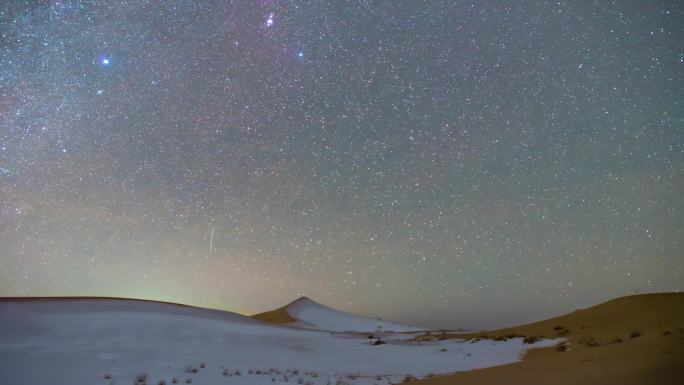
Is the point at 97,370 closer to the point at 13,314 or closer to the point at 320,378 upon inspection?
the point at 320,378

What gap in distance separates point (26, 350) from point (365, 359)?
468 inches

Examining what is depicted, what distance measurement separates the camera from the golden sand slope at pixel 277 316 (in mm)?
58513

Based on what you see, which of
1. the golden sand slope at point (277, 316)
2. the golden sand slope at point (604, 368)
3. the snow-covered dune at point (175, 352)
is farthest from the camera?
the golden sand slope at point (277, 316)

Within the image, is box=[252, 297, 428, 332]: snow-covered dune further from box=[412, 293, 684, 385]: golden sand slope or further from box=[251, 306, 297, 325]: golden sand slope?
box=[412, 293, 684, 385]: golden sand slope

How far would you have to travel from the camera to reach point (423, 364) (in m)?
17.3

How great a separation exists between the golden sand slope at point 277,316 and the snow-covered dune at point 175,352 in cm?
3335

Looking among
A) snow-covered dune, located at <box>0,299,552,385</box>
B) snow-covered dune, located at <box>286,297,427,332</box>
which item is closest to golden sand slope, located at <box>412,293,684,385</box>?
snow-covered dune, located at <box>0,299,552,385</box>

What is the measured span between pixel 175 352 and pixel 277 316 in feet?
147

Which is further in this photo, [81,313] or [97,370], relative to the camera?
[81,313]

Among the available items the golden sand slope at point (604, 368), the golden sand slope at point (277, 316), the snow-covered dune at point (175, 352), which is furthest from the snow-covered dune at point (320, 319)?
the golden sand slope at point (604, 368)

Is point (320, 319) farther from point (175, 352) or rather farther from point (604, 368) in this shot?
point (604, 368)

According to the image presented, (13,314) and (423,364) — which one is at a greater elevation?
(13,314)

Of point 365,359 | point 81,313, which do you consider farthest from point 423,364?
point 81,313

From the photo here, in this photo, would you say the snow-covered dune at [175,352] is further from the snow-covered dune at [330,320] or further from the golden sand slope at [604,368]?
the snow-covered dune at [330,320]
